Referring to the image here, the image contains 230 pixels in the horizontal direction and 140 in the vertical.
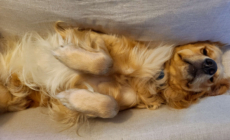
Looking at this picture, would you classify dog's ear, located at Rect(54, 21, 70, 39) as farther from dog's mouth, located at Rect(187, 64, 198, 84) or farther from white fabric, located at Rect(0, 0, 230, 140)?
dog's mouth, located at Rect(187, 64, 198, 84)

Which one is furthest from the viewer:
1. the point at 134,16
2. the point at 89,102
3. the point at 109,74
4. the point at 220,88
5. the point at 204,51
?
the point at 220,88

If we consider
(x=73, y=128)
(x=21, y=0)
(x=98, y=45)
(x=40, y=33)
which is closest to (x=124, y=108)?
(x=73, y=128)

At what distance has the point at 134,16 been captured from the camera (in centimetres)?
122

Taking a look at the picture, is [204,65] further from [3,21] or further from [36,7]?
[3,21]

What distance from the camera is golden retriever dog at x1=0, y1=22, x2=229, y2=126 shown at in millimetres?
1308

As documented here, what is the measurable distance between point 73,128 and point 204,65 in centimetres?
103

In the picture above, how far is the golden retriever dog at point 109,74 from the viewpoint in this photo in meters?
1.31

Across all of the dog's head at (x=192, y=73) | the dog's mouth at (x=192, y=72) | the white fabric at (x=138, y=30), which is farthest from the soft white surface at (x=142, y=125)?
the dog's mouth at (x=192, y=72)

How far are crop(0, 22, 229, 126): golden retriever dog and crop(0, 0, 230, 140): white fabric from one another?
9 centimetres

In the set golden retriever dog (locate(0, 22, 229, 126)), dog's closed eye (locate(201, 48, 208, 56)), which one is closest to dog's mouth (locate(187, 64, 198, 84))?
golden retriever dog (locate(0, 22, 229, 126))

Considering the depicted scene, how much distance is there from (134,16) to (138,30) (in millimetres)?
121

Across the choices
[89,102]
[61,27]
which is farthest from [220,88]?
[61,27]

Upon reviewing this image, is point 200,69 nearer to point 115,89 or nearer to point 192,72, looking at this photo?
point 192,72

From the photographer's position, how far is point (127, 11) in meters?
1.20
